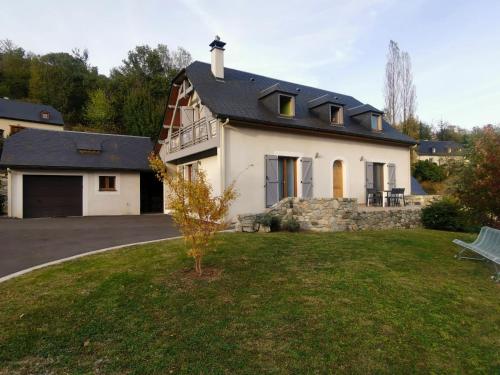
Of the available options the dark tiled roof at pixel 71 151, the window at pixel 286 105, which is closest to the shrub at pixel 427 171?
the window at pixel 286 105

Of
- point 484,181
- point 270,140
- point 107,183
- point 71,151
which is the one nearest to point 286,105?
point 270,140

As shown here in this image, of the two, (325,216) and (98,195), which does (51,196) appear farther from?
(325,216)

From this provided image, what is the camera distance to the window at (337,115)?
51.3 ft

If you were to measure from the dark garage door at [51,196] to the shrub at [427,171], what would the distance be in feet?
94.2

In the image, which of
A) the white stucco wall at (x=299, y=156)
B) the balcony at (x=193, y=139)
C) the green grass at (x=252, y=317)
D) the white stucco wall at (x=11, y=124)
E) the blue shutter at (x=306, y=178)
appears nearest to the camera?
the green grass at (x=252, y=317)

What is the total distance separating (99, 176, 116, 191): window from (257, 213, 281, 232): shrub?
38.9ft

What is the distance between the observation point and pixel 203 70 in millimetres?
15375

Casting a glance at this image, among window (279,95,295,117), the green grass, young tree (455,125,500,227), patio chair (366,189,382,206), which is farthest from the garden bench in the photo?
window (279,95,295,117)

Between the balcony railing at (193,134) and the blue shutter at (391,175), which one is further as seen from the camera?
the blue shutter at (391,175)

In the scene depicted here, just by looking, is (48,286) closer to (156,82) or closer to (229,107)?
(229,107)

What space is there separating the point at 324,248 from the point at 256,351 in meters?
4.43

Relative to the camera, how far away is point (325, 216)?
34.4 ft

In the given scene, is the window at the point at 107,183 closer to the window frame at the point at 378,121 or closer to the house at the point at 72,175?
the house at the point at 72,175

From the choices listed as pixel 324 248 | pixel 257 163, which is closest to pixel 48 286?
pixel 324 248
